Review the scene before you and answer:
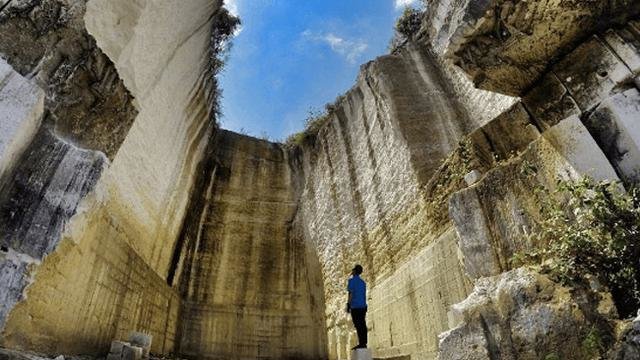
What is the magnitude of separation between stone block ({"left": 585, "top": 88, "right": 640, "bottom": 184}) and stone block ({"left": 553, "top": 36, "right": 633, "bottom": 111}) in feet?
0.38

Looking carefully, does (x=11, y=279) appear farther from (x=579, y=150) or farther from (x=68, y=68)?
(x=579, y=150)

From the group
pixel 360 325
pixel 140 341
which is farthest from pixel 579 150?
pixel 140 341

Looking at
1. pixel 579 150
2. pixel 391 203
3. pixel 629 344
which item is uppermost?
pixel 391 203

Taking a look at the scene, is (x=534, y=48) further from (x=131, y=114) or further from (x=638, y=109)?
(x=131, y=114)

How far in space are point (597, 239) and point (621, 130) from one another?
1.06 meters

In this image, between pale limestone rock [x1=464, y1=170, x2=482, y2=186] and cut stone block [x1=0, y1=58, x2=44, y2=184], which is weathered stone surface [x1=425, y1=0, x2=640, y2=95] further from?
cut stone block [x1=0, y1=58, x2=44, y2=184]

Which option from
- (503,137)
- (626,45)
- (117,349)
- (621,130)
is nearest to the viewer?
(621,130)

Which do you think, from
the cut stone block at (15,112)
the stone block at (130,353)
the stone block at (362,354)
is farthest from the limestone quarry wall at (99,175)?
the stone block at (362,354)

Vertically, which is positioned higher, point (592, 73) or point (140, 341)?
point (592, 73)

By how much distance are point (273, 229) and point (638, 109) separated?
39.3 feet

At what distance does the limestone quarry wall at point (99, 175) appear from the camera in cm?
467

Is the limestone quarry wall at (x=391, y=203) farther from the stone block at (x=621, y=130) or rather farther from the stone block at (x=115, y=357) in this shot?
the stone block at (x=115, y=357)

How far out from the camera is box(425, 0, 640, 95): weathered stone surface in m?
3.88

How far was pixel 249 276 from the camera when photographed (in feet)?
43.9
